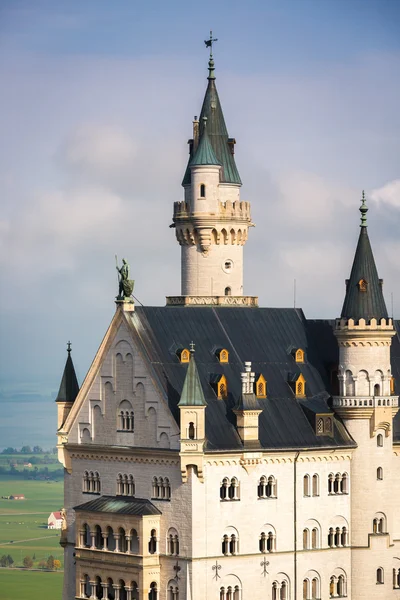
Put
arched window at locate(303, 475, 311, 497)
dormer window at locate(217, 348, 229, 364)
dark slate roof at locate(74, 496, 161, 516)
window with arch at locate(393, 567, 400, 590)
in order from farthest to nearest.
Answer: window with arch at locate(393, 567, 400, 590)
dormer window at locate(217, 348, 229, 364)
arched window at locate(303, 475, 311, 497)
dark slate roof at locate(74, 496, 161, 516)

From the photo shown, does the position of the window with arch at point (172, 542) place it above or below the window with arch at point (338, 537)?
below

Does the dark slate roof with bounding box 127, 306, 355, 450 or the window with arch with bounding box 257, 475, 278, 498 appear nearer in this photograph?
the dark slate roof with bounding box 127, 306, 355, 450

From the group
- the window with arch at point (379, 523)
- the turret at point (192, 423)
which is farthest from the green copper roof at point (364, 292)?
the turret at point (192, 423)

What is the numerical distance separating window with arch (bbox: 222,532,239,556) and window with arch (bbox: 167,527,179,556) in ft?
8.88

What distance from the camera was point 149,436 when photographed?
425ft

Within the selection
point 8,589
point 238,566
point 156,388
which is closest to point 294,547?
point 238,566

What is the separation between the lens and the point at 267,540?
130m

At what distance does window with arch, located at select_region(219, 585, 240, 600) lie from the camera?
421 ft

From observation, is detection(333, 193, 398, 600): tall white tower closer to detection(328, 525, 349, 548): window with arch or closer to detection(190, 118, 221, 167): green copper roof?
detection(328, 525, 349, 548): window with arch

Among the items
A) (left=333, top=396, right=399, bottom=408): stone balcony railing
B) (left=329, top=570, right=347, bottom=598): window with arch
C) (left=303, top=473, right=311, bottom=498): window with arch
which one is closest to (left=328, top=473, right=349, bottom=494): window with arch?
(left=303, top=473, right=311, bottom=498): window with arch

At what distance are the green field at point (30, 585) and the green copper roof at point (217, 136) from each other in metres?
45.0

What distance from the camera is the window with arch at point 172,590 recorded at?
128 meters

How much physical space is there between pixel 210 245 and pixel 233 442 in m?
17.5

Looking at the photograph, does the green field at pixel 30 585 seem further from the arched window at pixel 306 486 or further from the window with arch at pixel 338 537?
the arched window at pixel 306 486
